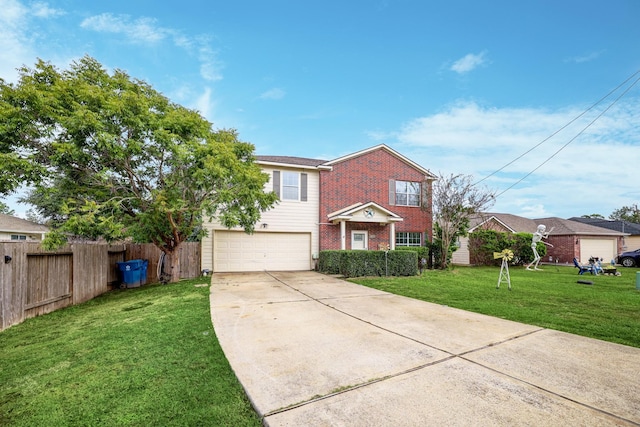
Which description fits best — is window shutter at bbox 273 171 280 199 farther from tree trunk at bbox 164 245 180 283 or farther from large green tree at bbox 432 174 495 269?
large green tree at bbox 432 174 495 269

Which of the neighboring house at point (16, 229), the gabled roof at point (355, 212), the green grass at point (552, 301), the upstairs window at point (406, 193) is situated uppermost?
the upstairs window at point (406, 193)

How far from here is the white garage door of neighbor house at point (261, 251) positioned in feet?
45.4

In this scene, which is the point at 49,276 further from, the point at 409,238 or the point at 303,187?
the point at 409,238

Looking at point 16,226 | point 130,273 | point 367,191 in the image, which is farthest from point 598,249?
point 16,226

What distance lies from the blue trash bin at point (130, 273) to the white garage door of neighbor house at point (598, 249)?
28.1 metres

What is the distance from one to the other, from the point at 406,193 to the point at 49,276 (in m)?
15.8

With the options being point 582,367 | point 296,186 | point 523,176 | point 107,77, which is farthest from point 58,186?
point 523,176

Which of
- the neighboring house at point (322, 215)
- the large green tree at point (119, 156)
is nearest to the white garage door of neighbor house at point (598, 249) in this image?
the neighboring house at point (322, 215)

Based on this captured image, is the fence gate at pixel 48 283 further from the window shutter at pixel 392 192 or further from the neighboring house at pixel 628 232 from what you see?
the neighboring house at pixel 628 232

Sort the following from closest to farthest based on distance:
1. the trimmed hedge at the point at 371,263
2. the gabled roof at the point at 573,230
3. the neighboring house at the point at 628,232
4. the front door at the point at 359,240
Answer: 1. the trimmed hedge at the point at 371,263
2. the front door at the point at 359,240
3. the gabled roof at the point at 573,230
4. the neighboring house at the point at 628,232

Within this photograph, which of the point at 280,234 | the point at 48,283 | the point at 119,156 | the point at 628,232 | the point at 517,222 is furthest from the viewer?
the point at 517,222

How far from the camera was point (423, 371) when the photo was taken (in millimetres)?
3373

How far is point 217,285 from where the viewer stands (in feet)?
32.9

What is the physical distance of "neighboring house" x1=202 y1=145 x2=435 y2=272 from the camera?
46.3 feet
